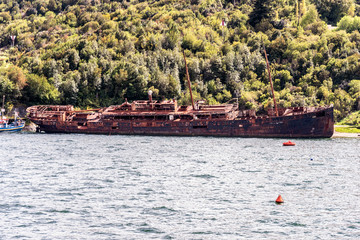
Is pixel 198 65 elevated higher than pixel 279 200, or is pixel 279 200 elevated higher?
pixel 198 65

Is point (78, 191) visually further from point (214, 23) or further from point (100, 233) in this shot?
point (214, 23)

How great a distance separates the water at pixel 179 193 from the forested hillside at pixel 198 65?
206ft

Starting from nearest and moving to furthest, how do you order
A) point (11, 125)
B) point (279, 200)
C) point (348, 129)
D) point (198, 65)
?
point (279, 200) < point (348, 129) < point (11, 125) < point (198, 65)

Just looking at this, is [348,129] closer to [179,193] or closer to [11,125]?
[11,125]

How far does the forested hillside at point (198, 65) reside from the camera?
477 ft

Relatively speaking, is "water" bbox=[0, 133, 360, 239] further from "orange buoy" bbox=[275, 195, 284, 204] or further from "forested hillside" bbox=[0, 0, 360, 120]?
"forested hillside" bbox=[0, 0, 360, 120]

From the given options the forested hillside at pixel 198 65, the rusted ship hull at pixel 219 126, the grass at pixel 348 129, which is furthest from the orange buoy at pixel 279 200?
the forested hillside at pixel 198 65

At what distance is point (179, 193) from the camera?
49.5 m

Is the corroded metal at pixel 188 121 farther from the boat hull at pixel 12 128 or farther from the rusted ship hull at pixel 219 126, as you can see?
the boat hull at pixel 12 128

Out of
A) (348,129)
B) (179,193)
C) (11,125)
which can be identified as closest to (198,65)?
(348,129)

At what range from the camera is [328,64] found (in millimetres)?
154000

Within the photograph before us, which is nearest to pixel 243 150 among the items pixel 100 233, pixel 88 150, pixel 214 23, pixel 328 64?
pixel 88 150

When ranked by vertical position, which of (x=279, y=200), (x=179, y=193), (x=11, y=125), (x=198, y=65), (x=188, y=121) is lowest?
(x=279, y=200)

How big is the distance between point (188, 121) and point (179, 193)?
6516cm
